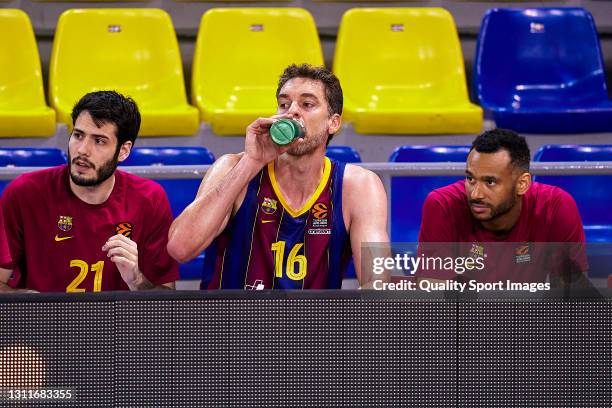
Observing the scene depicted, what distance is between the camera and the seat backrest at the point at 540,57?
252 inches

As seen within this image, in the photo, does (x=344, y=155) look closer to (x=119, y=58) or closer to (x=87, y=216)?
(x=87, y=216)

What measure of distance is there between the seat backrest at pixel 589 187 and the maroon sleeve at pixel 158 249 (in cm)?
195

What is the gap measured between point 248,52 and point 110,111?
8.35 ft

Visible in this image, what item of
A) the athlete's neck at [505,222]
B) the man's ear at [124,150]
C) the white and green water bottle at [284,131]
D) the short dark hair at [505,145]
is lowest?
the athlete's neck at [505,222]

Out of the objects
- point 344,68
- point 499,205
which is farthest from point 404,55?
point 499,205

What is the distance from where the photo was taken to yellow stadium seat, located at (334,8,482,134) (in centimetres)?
623

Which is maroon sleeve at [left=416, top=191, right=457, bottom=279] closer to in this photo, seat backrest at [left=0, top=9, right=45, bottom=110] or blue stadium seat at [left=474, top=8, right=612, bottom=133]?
blue stadium seat at [left=474, top=8, right=612, bottom=133]

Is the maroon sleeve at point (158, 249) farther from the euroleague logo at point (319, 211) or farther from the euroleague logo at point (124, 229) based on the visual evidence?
the euroleague logo at point (319, 211)

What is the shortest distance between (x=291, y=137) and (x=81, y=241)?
869mm

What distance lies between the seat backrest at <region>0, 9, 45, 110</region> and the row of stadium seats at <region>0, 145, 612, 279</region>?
106cm

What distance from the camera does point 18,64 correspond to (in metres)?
5.97

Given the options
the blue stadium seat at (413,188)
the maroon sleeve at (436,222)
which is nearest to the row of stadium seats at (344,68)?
the blue stadium seat at (413,188)

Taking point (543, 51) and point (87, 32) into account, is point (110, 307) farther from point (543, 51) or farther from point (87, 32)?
point (543, 51)

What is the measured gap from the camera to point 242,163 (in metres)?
3.55
